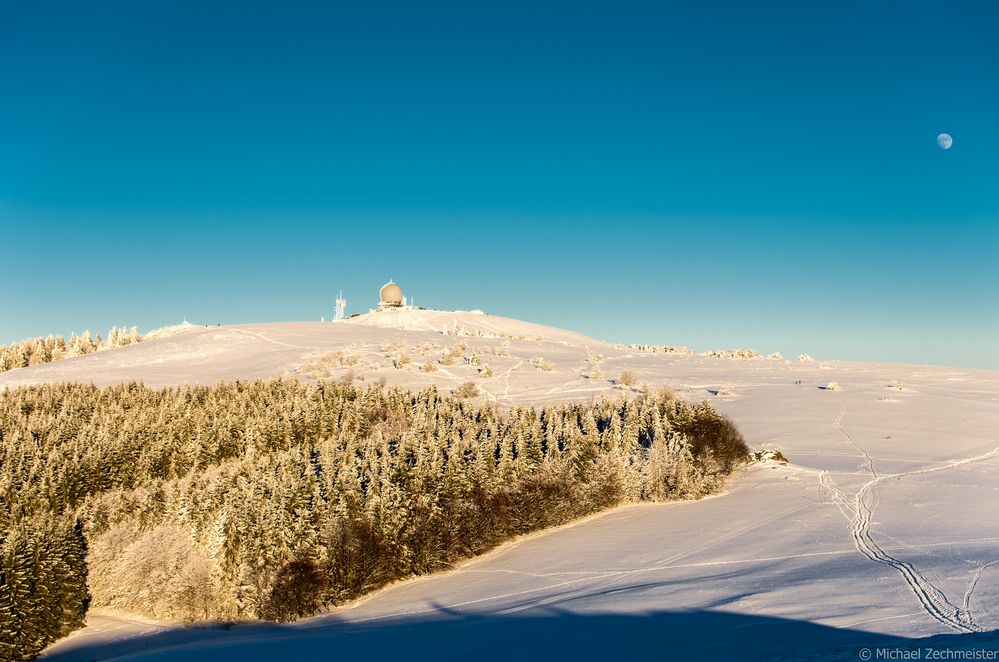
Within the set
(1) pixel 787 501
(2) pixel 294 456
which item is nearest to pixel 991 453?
(1) pixel 787 501

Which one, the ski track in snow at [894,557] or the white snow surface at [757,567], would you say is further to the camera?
the white snow surface at [757,567]

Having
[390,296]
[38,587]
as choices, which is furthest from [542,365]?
[390,296]

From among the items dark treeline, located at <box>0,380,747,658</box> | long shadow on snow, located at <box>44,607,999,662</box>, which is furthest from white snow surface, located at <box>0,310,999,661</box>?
dark treeline, located at <box>0,380,747,658</box>

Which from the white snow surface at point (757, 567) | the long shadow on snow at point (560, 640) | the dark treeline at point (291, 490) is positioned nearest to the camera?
the long shadow on snow at point (560, 640)

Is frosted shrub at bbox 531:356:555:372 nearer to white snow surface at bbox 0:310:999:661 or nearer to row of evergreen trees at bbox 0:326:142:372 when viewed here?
white snow surface at bbox 0:310:999:661

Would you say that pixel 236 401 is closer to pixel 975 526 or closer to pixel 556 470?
pixel 556 470

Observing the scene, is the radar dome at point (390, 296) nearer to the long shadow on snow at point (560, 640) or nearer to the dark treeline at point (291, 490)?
the dark treeline at point (291, 490)

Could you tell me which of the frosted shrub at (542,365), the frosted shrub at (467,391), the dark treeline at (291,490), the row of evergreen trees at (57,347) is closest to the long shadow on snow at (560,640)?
the dark treeline at (291,490)
